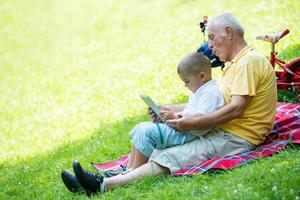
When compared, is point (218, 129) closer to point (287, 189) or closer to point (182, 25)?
point (287, 189)

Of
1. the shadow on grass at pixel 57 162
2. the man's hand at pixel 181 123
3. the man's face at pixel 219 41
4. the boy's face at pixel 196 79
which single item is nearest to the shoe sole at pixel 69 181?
the shadow on grass at pixel 57 162

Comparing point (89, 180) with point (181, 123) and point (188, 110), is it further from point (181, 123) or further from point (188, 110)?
point (188, 110)

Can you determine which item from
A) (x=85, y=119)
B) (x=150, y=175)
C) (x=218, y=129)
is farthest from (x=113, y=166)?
(x=85, y=119)

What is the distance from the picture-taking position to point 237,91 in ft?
16.5

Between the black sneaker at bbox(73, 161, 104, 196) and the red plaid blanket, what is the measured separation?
2.26ft

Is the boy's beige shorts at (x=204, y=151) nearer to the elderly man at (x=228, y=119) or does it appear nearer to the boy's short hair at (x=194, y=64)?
the elderly man at (x=228, y=119)

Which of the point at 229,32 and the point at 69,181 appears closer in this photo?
the point at 229,32

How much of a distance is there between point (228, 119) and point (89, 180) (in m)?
1.33

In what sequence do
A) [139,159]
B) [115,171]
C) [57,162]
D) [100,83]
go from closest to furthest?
1. [139,159]
2. [115,171]
3. [57,162]
4. [100,83]

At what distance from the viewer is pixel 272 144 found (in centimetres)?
527

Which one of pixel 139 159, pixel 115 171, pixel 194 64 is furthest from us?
pixel 115 171

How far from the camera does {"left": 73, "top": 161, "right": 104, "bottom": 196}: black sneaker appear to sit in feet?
17.0

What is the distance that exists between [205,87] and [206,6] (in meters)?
10.6

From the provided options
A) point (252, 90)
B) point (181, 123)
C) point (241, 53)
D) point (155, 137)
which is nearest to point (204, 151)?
point (181, 123)
